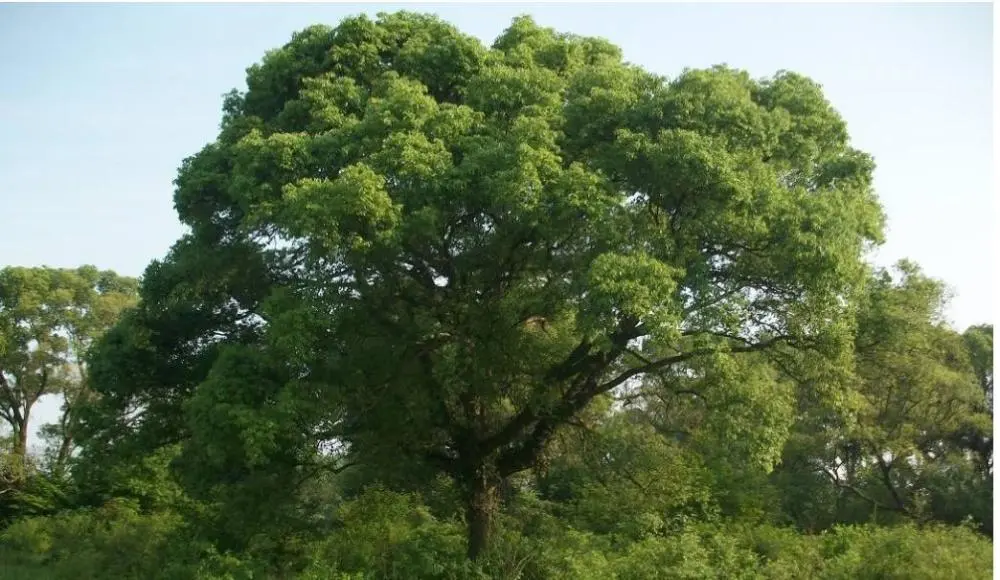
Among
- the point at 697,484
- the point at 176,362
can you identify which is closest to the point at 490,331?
the point at 176,362

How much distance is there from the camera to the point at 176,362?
1448cm

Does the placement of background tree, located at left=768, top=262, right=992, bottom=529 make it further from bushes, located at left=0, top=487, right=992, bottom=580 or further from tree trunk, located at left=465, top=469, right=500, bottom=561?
tree trunk, located at left=465, top=469, right=500, bottom=561

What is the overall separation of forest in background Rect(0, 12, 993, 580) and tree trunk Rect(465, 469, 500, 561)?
0.06m

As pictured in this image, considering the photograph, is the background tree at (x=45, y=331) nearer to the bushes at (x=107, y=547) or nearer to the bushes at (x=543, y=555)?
the bushes at (x=107, y=547)

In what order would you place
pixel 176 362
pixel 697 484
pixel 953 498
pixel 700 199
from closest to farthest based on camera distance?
pixel 700 199
pixel 176 362
pixel 697 484
pixel 953 498

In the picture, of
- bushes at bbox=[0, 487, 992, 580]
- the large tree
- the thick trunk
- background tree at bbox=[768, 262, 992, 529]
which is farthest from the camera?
the thick trunk

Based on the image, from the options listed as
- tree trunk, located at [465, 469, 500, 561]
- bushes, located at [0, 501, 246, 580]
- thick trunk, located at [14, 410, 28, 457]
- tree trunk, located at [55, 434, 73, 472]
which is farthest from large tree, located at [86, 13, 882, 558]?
thick trunk, located at [14, 410, 28, 457]

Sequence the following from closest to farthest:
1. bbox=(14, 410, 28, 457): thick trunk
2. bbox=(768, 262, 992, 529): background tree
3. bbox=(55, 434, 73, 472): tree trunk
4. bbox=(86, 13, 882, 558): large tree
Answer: bbox=(86, 13, 882, 558): large tree < bbox=(768, 262, 992, 529): background tree < bbox=(55, 434, 73, 472): tree trunk < bbox=(14, 410, 28, 457): thick trunk

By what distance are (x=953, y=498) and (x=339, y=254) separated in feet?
52.2

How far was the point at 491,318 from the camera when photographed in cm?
1232

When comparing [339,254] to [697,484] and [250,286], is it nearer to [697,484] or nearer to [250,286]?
[250,286]

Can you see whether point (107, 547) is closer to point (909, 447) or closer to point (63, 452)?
point (63, 452)

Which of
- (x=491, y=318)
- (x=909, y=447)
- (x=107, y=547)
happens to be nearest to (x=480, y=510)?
(x=491, y=318)

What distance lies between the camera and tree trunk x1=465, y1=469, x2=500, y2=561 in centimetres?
1364
